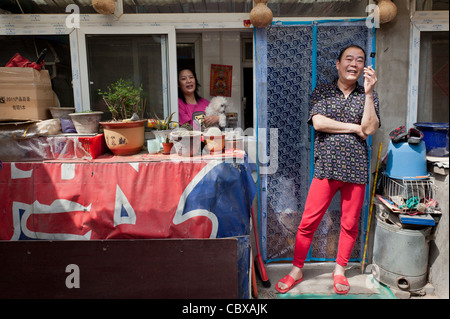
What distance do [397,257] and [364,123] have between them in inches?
45.9

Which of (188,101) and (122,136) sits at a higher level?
(188,101)

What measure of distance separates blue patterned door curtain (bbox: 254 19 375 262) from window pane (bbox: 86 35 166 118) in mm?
938

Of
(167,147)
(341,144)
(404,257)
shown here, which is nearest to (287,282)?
(404,257)

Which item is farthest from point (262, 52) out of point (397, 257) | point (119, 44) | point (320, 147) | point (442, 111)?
→ point (397, 257)

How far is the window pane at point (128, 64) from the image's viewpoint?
3059 millimetres

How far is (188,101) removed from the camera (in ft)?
10.9

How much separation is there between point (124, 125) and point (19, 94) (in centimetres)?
94

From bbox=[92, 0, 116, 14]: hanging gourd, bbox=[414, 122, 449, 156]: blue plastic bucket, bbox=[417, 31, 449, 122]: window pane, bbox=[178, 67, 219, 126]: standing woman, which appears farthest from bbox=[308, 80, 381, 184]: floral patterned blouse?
bbox=[92, 0, 116, 14]: hanging gourd

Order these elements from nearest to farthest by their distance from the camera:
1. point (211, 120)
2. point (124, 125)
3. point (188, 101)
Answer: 1. point (124, 125)
2. point (211, 120)
3. point (188, 101)

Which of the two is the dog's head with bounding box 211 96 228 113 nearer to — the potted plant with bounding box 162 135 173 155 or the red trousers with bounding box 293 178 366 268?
the potted plant with bounding box 162 135 173 155

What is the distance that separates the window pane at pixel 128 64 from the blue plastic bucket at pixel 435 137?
236 centimetres

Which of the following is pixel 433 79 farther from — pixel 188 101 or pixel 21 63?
pixel 21 63

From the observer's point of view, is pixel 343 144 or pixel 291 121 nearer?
pixel 343 144
